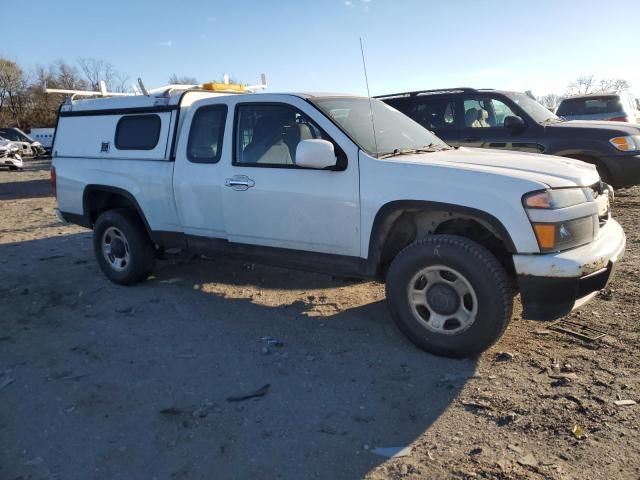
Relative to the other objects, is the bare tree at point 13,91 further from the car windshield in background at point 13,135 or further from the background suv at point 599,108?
the background suv at point 599,108

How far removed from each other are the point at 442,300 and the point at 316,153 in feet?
4.50

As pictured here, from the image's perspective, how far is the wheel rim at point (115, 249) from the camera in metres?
5.59

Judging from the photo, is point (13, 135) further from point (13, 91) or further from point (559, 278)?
point (13, 91)

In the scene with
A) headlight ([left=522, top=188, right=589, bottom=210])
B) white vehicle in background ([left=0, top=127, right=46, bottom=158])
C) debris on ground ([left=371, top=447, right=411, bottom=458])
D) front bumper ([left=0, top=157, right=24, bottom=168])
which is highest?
white vehicle in background ([left=0, top=127, right=46, bottom=158])

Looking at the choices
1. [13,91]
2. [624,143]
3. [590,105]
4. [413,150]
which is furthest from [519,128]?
[13,91]

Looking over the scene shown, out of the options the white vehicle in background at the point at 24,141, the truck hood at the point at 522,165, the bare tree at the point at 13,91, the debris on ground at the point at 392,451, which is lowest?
the debris on ground at the point at 392,451

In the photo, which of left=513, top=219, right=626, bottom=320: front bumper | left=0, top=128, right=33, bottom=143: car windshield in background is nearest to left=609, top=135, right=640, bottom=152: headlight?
left=513, top=219, right=626, bottom=320: front bumper

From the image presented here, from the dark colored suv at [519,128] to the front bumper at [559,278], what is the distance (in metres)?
4.69

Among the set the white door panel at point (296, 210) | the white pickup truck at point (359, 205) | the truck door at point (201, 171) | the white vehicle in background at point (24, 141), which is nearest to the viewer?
the white pickup truck at point (359, 205)

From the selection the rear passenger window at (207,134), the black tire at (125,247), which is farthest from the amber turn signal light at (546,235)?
the black tire at (125,247)

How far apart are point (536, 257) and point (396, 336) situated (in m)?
1.30

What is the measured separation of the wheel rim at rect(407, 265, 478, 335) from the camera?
3572 millimetres

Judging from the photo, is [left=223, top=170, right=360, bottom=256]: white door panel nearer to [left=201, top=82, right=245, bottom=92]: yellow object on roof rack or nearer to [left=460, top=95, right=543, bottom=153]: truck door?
[left=201, top=82, right=245, bottom=92]: yellow object on roof rack

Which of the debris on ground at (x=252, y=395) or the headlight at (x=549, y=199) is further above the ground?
the headlight at (x=549, y=199)
